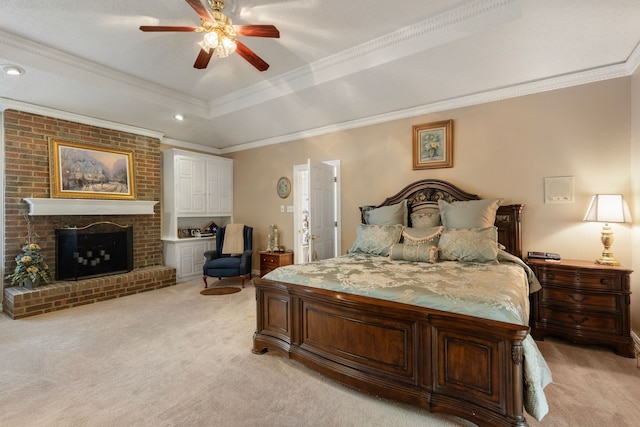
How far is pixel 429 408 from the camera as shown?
5.67ft

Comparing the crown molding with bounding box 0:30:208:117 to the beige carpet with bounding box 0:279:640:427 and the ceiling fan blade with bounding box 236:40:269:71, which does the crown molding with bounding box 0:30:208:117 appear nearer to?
the ceiling fan blade with bounding box 236:40:269:71

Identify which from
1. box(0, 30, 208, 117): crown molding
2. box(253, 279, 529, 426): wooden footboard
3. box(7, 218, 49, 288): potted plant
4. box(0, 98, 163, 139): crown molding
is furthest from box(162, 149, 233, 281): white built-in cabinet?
box(253, 279, 529, 426): wooden footboard

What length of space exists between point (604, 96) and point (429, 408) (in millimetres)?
3564

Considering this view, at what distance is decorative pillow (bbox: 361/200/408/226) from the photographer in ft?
12.3

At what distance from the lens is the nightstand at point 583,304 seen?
2.55 meters

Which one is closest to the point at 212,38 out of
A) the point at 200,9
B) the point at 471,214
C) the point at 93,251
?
the point at 200,9

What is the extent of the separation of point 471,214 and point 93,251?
17.6ft

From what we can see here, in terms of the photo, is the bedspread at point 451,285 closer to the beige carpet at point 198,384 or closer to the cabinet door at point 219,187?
the beige carpet at point 198,384

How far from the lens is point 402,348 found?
1.87m

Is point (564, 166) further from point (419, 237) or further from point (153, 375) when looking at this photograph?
point (153, 375)

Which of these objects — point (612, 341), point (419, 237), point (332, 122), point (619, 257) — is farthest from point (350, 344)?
point (332, 122)

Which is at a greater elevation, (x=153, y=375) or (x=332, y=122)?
(x=332, y=122)

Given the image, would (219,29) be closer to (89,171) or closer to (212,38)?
(212,38)

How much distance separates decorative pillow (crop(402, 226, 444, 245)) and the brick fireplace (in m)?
4.13
